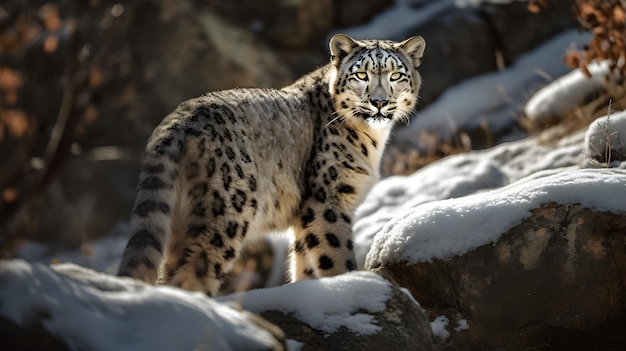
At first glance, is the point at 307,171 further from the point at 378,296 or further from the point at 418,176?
the point at 418,176

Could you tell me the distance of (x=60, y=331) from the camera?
9.20ft

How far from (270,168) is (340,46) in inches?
61.6

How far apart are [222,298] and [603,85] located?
7213 mm

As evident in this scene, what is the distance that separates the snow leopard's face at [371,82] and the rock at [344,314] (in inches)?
107

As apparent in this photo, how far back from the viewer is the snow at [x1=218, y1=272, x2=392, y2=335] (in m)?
3.66

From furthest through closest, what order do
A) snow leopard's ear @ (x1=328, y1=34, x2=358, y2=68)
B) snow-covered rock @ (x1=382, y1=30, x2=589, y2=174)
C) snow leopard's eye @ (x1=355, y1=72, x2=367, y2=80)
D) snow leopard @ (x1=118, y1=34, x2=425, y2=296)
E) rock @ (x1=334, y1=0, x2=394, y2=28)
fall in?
rock @ (x1=334, y1=0, x2=394, y2=28), snow-covered rock @ (x1=382, y1=30, x2=589, y2=174), snow leopard's ear @ (x1=328, y1=34, x2=358, y2=68), snow leopard's eye @ (x1=355, y1=72, x2=367, y2=80), snow leopard @ (x1=118, y1=34, x2=425, y2=296)

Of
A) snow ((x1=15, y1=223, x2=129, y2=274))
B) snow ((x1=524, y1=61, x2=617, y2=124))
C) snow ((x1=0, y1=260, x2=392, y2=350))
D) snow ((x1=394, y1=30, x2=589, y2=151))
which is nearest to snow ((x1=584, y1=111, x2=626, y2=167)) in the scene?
snow ((x1=524, y1=61, x2=617, y2=124))

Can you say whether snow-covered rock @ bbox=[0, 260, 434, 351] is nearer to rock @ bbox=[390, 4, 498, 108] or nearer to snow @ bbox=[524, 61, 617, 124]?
snow @ bbox=[524, 61, 617, 124]

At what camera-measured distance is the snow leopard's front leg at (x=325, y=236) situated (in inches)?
242

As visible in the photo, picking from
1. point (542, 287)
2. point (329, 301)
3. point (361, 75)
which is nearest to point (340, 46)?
point (361, 75)

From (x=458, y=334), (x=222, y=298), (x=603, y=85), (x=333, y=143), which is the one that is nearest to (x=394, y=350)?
(x=222, y=298)

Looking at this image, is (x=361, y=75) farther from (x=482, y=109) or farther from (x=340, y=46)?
(x=482, y=109)

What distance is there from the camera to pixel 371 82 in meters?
6.45

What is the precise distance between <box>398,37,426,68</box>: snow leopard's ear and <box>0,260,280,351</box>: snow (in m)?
4.25
